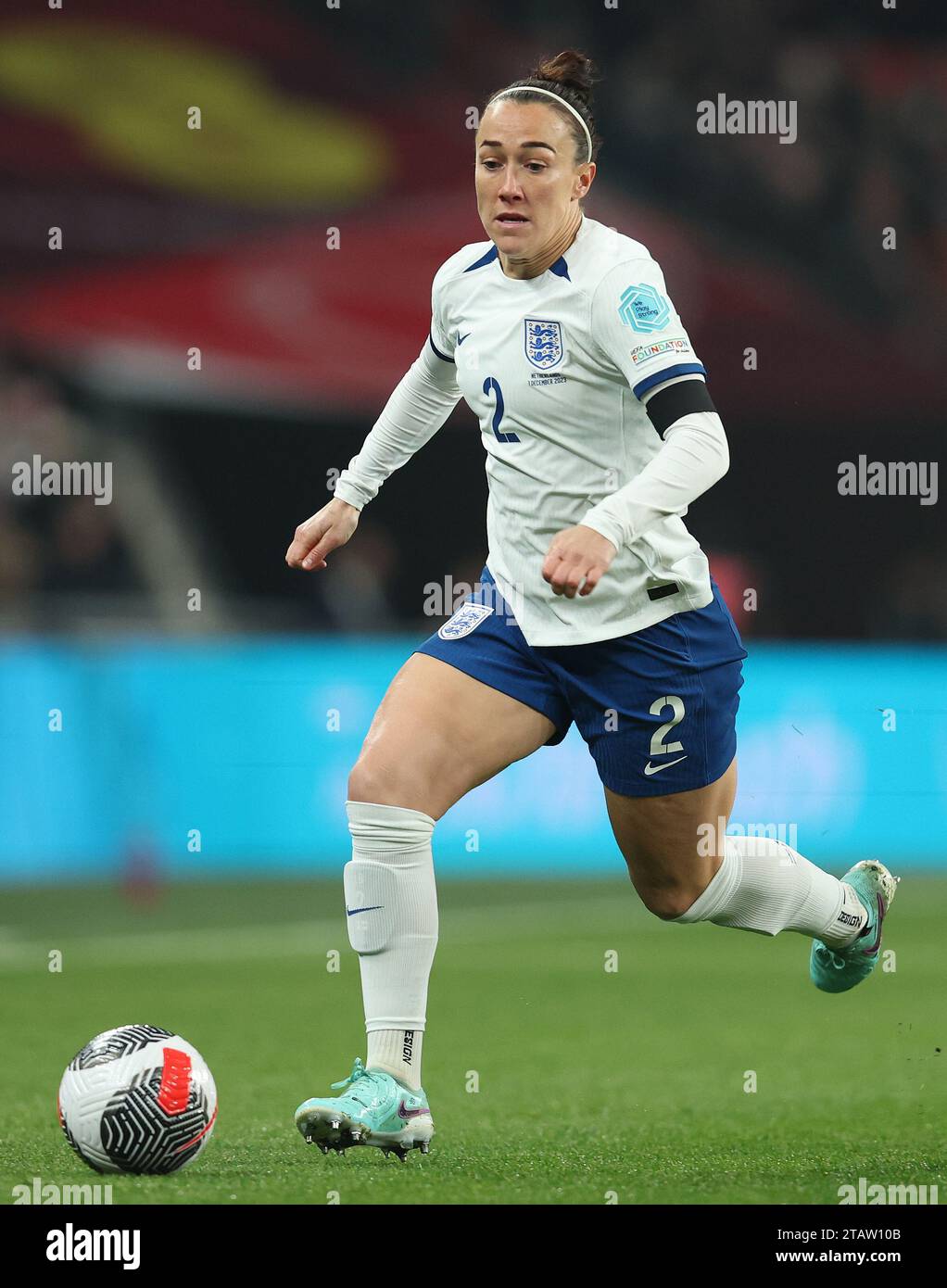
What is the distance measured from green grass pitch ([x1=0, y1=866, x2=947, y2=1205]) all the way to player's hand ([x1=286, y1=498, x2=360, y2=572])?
135 centimetres

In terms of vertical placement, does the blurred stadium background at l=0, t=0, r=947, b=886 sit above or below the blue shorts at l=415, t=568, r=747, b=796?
above

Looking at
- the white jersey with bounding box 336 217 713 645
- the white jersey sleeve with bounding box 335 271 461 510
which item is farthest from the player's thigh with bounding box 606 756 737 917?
the white jersey sleeve with bounding box 335 271 461 510

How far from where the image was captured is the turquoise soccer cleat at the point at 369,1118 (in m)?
4.11

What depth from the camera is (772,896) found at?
4.80 m

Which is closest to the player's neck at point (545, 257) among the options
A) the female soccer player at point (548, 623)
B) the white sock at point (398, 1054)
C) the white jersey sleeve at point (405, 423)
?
the female soccer player at point (548, 623)

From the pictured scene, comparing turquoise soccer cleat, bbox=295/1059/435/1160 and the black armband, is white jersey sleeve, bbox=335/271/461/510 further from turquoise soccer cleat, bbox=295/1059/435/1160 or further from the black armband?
turquoise soccer cleat, bbox=295/1059/435/1160

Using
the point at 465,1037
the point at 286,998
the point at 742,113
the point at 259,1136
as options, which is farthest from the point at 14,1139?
the point at 742,113

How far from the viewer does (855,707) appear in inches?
455

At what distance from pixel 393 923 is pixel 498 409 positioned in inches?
45.4

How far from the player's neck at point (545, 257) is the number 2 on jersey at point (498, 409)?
25cm

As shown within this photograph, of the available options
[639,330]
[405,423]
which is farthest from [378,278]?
→ [639,330]

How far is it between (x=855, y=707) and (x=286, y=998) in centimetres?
520

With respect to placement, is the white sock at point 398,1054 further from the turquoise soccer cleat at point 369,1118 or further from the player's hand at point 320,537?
the player's hand at point 320,537

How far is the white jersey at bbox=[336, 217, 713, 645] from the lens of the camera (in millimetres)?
4312
